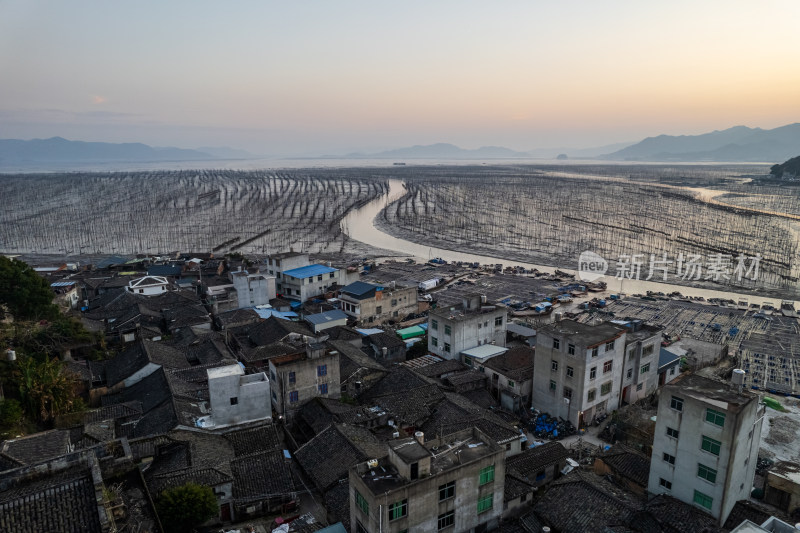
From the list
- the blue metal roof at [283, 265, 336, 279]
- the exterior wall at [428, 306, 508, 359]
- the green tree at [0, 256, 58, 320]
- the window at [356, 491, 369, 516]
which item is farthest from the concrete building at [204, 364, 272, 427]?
the blue metal roof at [283, 265, 336, 279]

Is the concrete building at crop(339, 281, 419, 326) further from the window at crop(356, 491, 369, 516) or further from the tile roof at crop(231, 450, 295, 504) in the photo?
the window at crop(356, 491, 369, 516)

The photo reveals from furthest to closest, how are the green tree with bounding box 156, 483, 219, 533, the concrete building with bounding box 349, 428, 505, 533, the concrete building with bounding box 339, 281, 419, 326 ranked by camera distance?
the concrete building with bounding box 339, 281, 419, 326
the green tree with bounding box 156, 483, 219, 533
the concrete building with bounding box 349, 428, 505, 533

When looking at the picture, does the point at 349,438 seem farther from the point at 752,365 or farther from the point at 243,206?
the point at 243,206

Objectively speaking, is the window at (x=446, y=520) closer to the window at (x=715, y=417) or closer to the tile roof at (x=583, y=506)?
the tile roof at (x=583, y=506)

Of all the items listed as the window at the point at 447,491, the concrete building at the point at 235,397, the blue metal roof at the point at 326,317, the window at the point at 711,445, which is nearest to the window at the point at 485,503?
the window at the point at 447,491

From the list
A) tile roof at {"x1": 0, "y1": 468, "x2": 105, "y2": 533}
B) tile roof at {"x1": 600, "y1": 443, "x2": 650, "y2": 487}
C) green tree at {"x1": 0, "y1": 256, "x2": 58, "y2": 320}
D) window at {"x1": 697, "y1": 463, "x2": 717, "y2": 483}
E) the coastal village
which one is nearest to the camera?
tile roof at {"x1": 0, "y1": 468, "x2": 105, "y2": 533}

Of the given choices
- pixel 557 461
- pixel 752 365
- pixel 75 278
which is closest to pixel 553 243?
pixel 752 365
